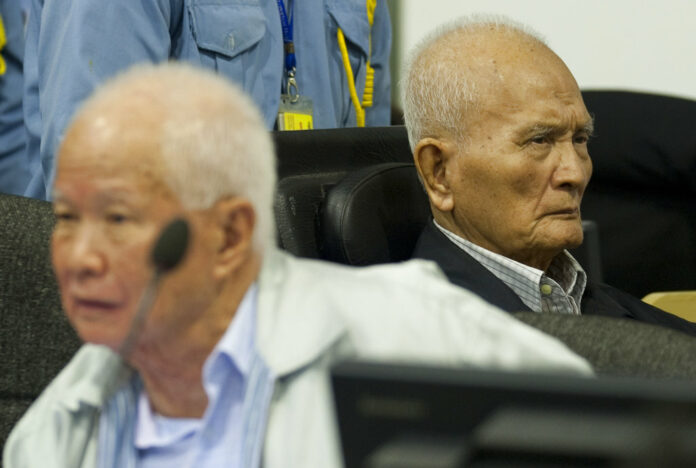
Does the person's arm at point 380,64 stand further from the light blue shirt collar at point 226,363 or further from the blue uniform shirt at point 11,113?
the light blue shirt collar at point 226,363

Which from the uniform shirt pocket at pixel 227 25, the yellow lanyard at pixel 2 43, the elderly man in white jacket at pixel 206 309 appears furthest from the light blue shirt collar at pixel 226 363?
the yellow lanyard at pixel 2 43

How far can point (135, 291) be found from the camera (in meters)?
0.87

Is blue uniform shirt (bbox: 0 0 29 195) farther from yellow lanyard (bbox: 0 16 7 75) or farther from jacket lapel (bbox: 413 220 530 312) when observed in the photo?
jacket lapel (bbox: 413 220 530 312)

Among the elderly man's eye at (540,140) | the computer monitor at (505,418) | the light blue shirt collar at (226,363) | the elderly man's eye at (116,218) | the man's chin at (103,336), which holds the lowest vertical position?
the light blue shirt collar at (226,363)

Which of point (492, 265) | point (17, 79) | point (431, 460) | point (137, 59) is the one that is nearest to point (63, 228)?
point (431, 460)

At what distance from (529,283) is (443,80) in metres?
0.38

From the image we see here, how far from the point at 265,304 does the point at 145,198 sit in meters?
0.16

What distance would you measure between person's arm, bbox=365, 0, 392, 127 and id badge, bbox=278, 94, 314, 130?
378mm

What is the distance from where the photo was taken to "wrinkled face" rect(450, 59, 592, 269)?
174 centimetres

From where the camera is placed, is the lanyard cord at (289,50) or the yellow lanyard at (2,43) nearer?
the lanyard cord at (289,50)

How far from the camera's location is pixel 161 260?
850 millimetres

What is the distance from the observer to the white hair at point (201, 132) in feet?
2.84

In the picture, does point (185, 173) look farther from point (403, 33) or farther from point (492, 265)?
point (403, 33)

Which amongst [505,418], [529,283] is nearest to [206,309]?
[505,418]
